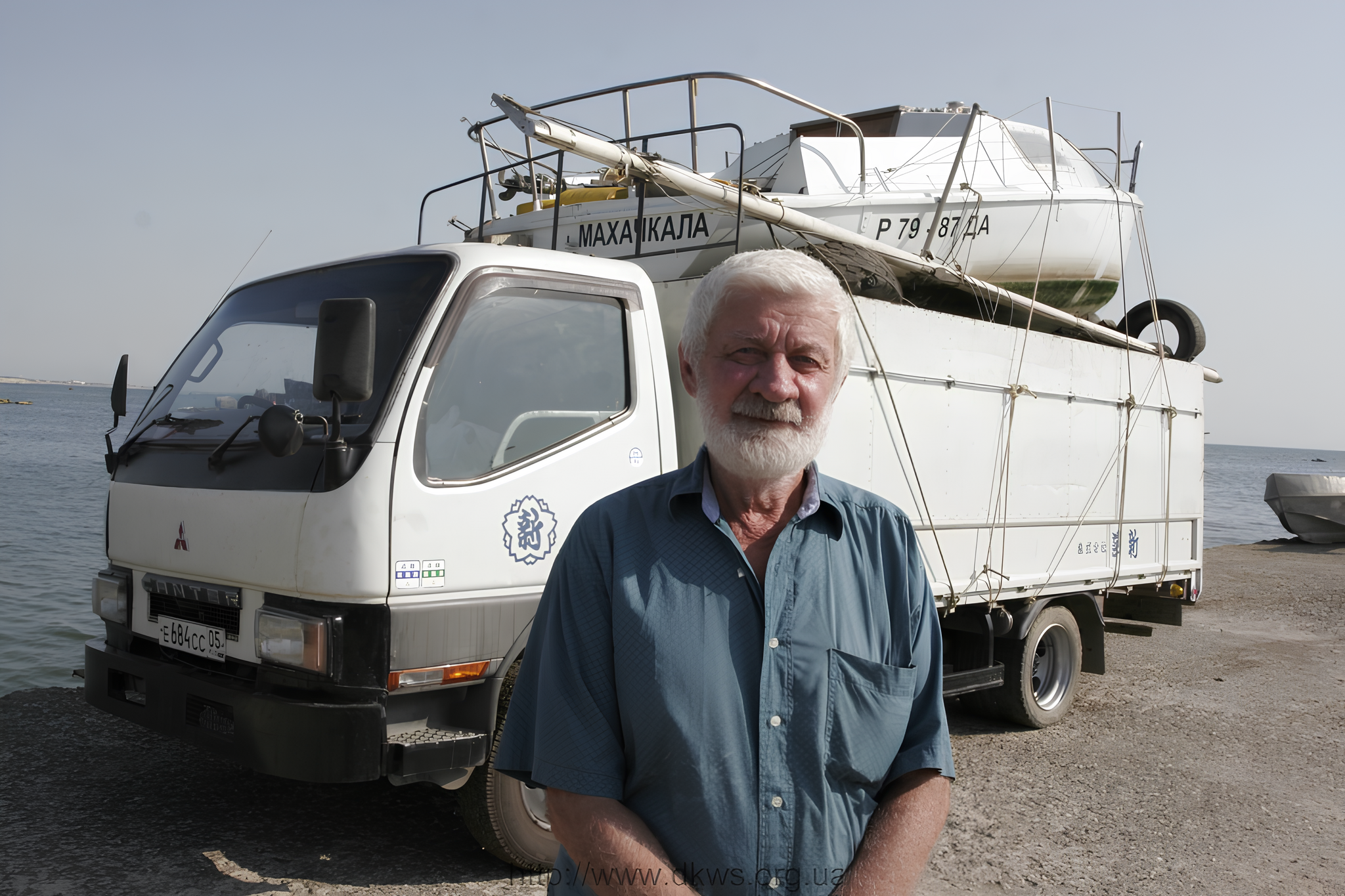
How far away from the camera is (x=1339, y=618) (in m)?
11.9

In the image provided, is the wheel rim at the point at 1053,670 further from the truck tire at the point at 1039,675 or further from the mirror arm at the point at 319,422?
the mirror arm at the point at 319,422

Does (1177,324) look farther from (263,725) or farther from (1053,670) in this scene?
(263,725)

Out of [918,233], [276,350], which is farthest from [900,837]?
[918,233]

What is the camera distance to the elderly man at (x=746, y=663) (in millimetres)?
1653

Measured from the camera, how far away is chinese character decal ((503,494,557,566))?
12.0 ft

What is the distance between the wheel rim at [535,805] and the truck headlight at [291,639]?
1003mm

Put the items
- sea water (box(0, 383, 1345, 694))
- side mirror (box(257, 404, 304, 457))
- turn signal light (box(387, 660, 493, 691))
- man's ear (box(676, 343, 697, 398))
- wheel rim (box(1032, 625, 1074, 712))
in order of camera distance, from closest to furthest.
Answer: man's ear (box(676, 343, 697, 398)) → side mirror (box(257, 404, 304, 457)) → turn signal light (box(387, 660, 493, 691)) → wheel rim (box(1032, 625, 1074, 712)) → sea water (box(0, 383, 1345, 694))

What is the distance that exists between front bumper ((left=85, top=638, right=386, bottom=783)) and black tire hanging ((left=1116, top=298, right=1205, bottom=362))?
6.63 meters

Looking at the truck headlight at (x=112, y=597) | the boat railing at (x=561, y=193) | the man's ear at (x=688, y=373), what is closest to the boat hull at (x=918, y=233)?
the boat railing at (x=561, y=193)

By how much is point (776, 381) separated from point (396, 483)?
6.37 ft

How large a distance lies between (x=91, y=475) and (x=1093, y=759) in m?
28.6

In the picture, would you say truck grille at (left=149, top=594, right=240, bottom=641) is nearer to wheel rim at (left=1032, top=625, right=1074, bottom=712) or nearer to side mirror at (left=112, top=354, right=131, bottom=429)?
side mirror at (left=112, top=354, right=131, bottom=429)

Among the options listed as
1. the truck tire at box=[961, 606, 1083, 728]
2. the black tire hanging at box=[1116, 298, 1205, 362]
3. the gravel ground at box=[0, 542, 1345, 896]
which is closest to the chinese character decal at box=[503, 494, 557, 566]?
the gravel ground at box=[0, 542, 1345, 896]

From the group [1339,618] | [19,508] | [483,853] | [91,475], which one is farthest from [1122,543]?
[91,475]
